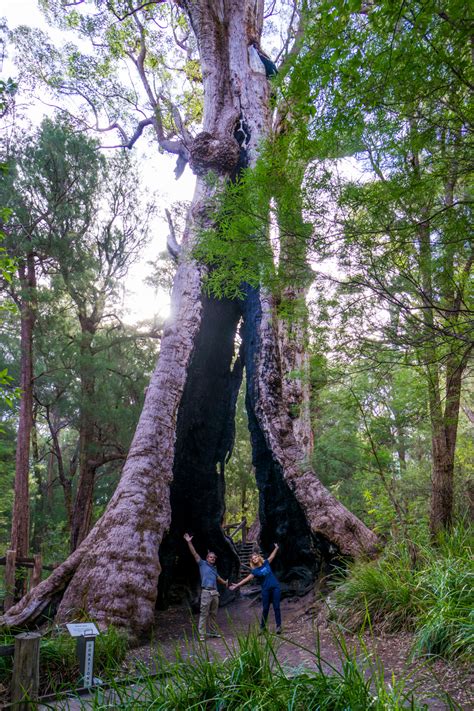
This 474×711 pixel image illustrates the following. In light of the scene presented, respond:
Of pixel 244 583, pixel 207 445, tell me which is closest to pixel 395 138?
pixel 244 583

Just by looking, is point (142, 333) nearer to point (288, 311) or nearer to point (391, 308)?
point (288, 311)

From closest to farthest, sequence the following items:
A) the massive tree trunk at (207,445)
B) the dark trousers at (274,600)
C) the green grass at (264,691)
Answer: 1. the green grass at (264,691)
2. the dark trousers at (274,600)
3. the massive tree trunk at (207,445)

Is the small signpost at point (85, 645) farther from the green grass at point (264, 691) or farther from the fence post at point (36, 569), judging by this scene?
the fence post at point (36, 569)

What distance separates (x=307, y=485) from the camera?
6.32 m

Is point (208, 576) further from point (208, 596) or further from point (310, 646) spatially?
point (310, 646)

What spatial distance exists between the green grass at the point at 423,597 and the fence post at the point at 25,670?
200cm

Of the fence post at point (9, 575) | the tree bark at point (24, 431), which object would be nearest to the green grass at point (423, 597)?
the fence post at point (9, 575)

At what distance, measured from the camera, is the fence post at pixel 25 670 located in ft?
8.98

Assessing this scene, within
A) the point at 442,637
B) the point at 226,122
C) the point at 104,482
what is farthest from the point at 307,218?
the point at 104,482

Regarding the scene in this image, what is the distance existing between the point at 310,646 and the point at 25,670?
2.71m

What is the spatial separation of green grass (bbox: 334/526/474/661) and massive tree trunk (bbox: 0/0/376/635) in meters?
1.07

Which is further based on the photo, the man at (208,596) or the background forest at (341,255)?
the man at (208,596)

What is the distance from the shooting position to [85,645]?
3338 mm

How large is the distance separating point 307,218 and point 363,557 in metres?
4.17
